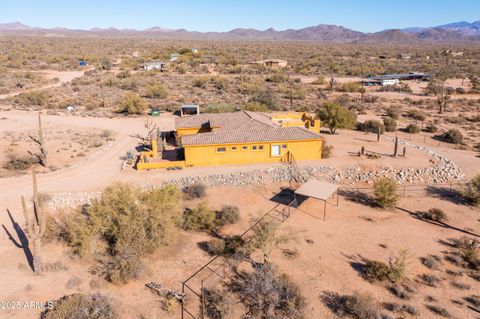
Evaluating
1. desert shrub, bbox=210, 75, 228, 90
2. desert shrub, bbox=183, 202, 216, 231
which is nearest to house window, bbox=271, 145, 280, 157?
desert shrub, bbox=183, 202, 216, 231

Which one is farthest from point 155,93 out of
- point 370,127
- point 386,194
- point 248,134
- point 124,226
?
point 386,194

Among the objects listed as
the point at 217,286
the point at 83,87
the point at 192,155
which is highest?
the point at 83,87

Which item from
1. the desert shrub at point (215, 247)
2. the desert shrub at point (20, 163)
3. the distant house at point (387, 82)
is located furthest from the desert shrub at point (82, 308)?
the distant house at point (387, 82)

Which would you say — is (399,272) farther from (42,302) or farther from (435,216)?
(42,302)

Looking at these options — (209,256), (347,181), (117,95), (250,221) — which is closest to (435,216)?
(347,181)

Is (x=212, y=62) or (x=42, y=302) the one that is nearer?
(x=42, y=302)

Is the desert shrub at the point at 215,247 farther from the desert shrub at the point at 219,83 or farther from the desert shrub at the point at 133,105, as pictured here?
the desert shrub at the point at 219,83
